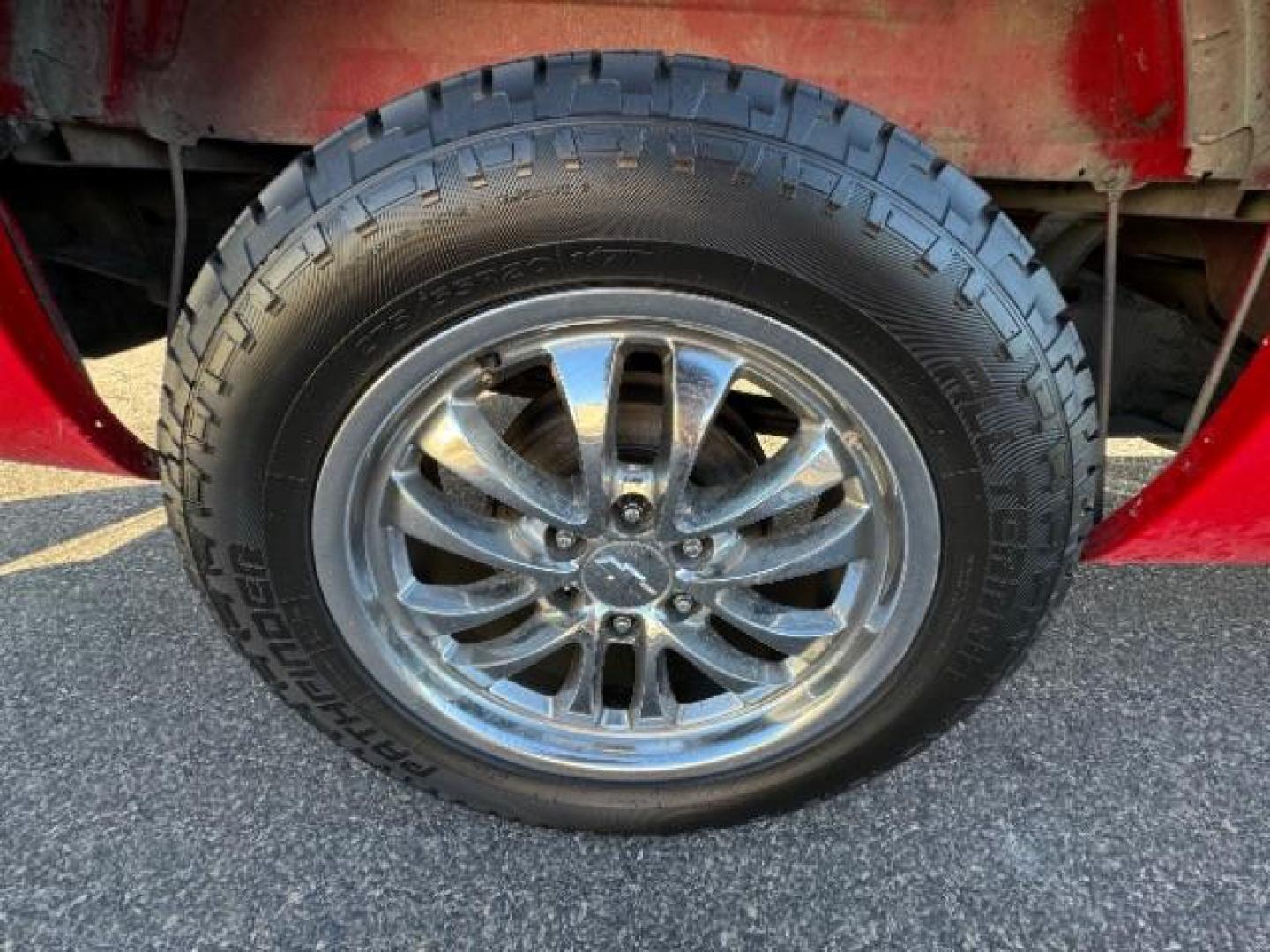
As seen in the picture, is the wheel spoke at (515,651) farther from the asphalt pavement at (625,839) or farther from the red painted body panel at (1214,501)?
the red painted body panel at (1214,501)

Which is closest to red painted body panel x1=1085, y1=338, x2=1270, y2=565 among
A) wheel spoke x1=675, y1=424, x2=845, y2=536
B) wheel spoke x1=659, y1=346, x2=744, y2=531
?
wheel spoke x1=675, y1=424, x2=845, y2=536

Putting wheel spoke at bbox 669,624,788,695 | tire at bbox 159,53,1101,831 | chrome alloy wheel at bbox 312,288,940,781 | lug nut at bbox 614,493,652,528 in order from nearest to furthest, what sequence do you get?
tire at bbox 159,53,1101,831 → chrome alloy wheel at bbox 312,288,940,781 → lug nut at bbox 614,493,652,528 → wheel spoke at bbox 669,624,788,695

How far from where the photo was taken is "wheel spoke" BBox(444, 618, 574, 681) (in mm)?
1596

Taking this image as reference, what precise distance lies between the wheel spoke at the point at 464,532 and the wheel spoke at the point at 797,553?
0.23 m

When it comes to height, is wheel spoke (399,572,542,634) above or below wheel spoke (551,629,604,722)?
above

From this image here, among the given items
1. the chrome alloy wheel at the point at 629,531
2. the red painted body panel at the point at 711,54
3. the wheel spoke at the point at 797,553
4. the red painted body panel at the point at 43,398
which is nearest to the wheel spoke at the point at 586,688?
the chrome alloy wheel at the point at 629,531

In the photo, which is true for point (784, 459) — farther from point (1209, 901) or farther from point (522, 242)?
point (1209, 901)

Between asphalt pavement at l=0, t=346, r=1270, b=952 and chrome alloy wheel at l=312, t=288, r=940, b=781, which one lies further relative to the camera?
asphalt pavement at l=0, t=346, r=1270, b=952

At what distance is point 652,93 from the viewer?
4.09 ft

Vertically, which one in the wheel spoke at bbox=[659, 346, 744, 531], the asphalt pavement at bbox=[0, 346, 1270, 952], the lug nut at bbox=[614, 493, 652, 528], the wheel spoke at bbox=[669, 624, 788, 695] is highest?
the wheel spoke at bbox=[659, 346, 744, 531]

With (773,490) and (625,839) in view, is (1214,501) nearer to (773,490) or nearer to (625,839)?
(773,490)

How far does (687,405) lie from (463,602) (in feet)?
1.67

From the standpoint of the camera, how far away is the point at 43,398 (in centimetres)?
147

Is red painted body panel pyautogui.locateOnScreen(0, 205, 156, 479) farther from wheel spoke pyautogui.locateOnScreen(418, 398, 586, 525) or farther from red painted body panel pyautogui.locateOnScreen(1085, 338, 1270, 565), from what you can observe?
red painted body panel pyautogui.locateOnScreen(1085, 338, 1270, 565)
